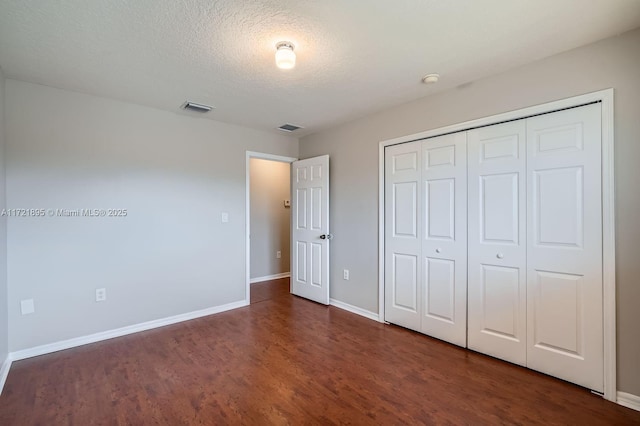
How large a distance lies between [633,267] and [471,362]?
4.26ft

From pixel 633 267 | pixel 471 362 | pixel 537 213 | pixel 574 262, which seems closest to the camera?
pixel 633 267

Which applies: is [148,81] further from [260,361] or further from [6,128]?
[260,361]

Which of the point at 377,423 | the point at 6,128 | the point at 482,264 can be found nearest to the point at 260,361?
the point at 377,423

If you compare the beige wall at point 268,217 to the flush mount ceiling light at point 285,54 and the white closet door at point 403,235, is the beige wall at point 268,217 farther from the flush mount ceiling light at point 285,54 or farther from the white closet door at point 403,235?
the flush mount ceiling light at point 285,54

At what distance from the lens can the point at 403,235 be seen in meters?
3.22

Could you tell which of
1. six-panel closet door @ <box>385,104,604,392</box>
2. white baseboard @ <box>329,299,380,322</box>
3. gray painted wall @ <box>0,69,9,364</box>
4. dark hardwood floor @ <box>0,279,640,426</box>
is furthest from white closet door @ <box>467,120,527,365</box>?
gray painted wall @ <box>0,69,9,364</box>

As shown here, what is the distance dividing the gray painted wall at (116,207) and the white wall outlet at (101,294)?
0.04 metres

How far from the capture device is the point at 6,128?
2.53m

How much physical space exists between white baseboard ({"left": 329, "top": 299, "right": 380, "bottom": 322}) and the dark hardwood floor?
0.39 metres

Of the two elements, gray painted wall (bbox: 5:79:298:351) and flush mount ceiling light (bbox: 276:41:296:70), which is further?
gray painted wall (bbox: 5:79:298:351)

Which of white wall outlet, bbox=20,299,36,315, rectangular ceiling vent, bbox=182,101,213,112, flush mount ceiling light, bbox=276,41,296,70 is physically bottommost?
white wall outlet, bbox=20,299,36,315

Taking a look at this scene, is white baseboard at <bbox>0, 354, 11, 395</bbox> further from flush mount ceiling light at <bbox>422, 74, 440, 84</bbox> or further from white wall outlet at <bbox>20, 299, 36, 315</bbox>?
flush mount ceiling light at <bbox>422, 74, 440, 84</bbox>

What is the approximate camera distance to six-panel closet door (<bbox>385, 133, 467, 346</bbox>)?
9.07ft

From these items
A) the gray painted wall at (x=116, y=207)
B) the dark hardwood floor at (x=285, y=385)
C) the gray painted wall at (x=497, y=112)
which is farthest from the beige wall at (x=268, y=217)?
the dark hardwood floor at (x=285, y=385)
